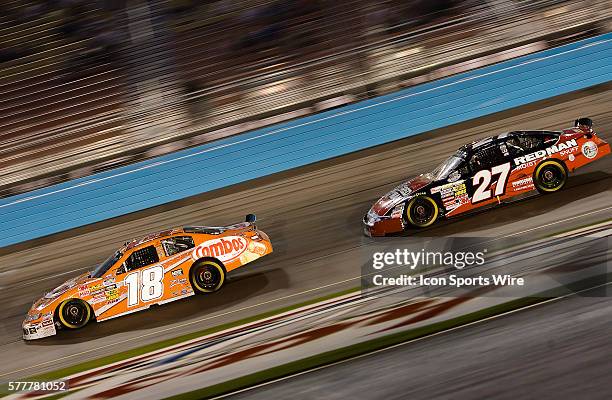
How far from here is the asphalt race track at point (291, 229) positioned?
1050 centimetres

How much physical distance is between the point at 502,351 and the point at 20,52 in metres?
12.7

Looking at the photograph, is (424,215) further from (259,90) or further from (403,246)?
(259,90)

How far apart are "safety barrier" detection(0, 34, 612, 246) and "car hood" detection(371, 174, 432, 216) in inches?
145

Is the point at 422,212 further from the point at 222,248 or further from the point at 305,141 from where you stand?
the point at 305,141

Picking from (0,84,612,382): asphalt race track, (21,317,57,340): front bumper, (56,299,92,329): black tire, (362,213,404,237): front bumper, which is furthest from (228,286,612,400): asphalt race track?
(21,317,57,340): front bumper

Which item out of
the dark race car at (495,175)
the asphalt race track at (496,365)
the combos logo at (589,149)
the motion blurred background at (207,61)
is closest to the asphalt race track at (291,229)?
→ the dark race car at (495,175)

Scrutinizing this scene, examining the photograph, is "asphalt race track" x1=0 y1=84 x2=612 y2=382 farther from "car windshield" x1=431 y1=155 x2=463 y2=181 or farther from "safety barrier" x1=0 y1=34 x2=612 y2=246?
"car windshield" x1=431 y1=155 x2=463 y2=181

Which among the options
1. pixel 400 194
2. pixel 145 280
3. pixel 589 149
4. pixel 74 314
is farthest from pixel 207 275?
pixel 589 149

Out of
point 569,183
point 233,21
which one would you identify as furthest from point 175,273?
point 233,21

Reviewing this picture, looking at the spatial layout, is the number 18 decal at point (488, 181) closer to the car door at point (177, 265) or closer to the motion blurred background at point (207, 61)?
the car door at point (177, 265)

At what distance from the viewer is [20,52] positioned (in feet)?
55.3

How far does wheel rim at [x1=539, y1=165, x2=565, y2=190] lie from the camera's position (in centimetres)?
1133

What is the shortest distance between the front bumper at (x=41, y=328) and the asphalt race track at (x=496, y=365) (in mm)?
3735

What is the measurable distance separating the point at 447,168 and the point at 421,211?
2.38 ft
